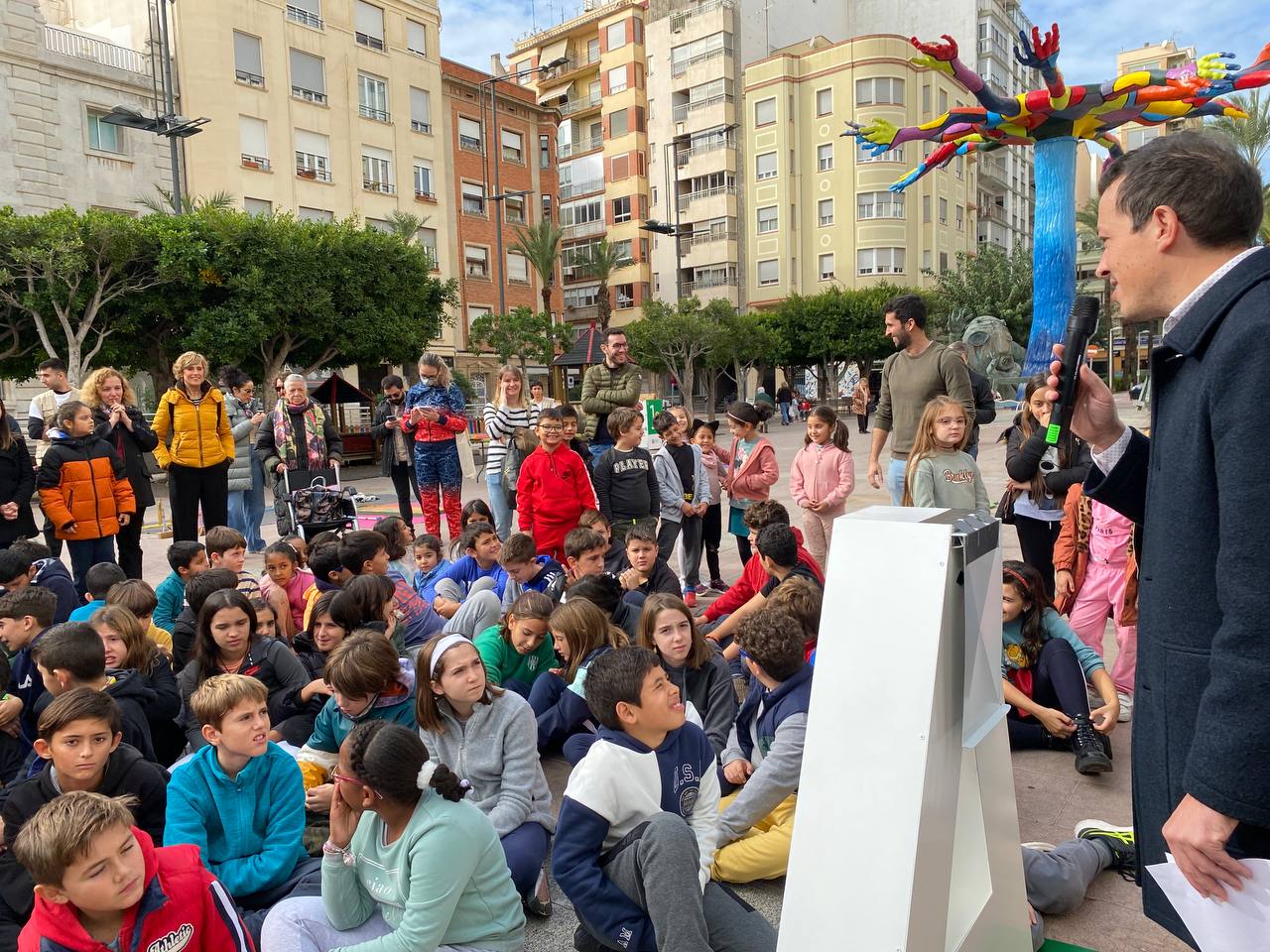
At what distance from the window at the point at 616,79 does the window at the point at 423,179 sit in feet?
66.8

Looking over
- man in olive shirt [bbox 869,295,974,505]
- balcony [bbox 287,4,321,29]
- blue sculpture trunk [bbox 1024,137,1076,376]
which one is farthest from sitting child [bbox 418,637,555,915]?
balcony [bbox 287,4,321,29]

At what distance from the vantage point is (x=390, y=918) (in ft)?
8.36

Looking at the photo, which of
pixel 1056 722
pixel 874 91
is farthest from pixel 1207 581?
pixel 874 91

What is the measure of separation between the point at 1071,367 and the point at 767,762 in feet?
6.04

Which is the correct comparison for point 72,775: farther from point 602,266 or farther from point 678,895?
point 602,266

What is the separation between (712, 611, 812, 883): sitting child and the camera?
307 cm

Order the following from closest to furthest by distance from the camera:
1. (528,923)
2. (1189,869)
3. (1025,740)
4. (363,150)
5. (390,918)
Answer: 1. (1189,869)
2. (390,918)
3. (528,923)
4. (1025,740)
5. (363,150)

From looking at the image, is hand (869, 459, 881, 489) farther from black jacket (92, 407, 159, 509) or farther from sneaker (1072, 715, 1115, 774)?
black jacket (92, 407, 159, 509)

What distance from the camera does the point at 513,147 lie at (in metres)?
40.5

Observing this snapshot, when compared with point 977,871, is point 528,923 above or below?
below

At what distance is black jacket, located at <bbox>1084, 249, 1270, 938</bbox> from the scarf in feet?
26.6

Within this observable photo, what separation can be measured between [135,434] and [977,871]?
740cm

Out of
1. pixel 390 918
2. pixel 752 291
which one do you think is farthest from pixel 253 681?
pixel 752 291

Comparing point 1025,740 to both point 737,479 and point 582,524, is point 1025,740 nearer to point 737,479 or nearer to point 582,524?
point 582,524
